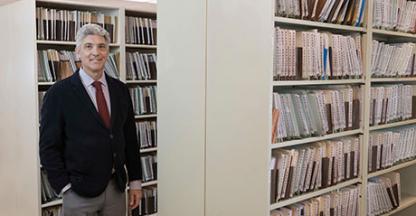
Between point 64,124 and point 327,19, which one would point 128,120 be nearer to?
point 64,124

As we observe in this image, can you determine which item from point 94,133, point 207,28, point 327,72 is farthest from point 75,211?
point 327,72

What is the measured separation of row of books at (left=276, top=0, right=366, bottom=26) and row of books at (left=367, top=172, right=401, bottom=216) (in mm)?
1031

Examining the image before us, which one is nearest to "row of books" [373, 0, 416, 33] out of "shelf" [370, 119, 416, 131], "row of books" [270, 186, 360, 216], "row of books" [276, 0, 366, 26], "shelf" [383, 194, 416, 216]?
"row of books" [276, 0, 366, 26]

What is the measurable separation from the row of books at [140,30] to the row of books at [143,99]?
423 millimetres

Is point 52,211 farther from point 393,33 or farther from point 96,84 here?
point 393,33

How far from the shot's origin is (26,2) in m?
3.17

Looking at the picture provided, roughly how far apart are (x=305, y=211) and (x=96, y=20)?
2354mm

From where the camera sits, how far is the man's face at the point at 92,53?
2.37 m

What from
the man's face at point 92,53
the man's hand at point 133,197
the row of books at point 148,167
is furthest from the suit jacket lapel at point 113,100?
the row of books at point 148,167

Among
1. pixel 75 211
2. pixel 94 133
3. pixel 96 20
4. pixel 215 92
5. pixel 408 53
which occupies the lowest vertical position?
pixel 75 211

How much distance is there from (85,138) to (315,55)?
1292 millimetres

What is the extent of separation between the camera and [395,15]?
9.25 feet

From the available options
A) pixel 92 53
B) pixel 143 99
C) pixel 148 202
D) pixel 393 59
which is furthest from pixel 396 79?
pixel 148 202

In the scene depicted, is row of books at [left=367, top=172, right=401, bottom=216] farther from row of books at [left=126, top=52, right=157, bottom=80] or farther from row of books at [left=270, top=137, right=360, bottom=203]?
row of books at [left=126, top=52, right=157, bottom=80]
